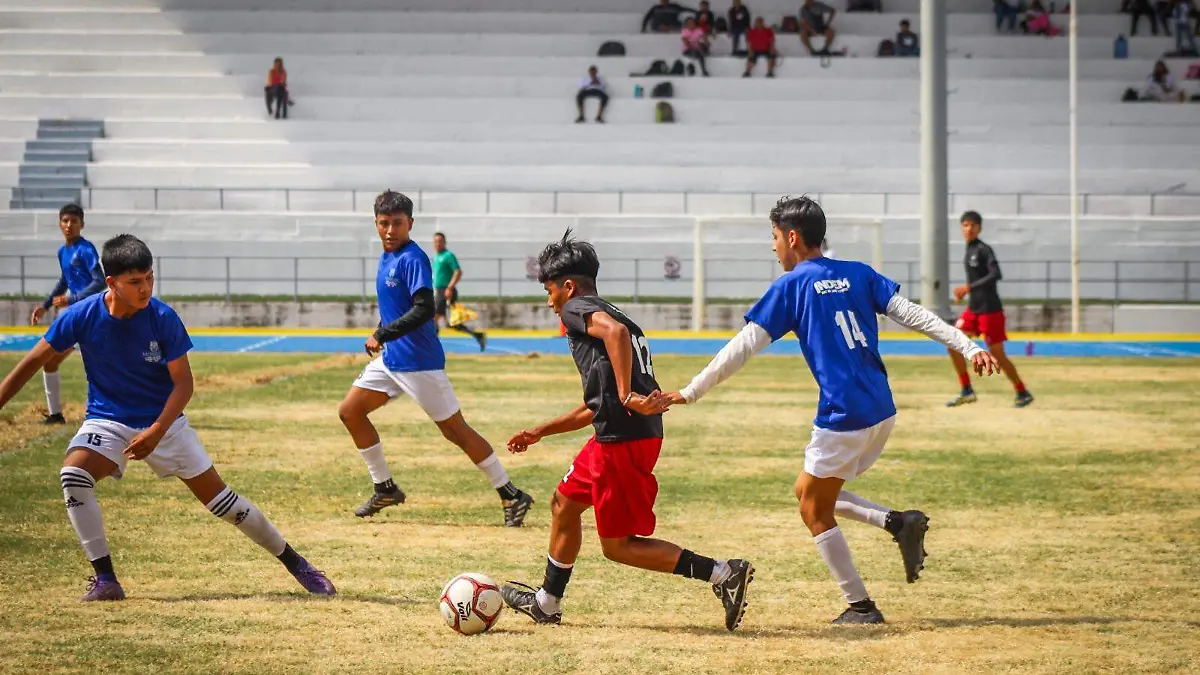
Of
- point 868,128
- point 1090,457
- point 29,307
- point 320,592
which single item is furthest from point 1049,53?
point 320,592

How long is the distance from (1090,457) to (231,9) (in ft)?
123

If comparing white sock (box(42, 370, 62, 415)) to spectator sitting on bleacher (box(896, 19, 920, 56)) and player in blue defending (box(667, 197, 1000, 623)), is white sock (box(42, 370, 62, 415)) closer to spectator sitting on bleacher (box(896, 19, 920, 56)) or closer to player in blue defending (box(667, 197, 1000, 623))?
player in blue defending (box(667, 197, 1000, 623))

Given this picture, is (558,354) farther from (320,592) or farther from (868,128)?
(320,592)

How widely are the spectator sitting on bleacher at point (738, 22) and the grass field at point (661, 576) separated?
88.1 ft

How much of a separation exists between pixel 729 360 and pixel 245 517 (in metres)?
2.62

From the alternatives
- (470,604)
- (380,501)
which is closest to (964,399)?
(380,501)

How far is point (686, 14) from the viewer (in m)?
44.4

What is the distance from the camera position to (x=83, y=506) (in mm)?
7520

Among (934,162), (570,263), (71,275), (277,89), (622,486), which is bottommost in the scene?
(622,486)

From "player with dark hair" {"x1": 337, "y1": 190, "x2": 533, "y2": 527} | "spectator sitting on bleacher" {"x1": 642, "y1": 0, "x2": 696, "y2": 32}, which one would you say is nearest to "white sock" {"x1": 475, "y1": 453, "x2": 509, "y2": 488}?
"player with dark hair" {"x1": 337, "y1": 190, "x2": 533, "y2": 527}

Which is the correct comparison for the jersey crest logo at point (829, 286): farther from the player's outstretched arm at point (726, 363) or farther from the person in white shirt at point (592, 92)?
the person in white shirt at point (592, 92)

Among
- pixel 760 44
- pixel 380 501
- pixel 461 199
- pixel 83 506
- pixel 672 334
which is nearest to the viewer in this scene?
pixel 83 506

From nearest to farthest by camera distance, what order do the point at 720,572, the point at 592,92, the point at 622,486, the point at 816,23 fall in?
the point at 622,486, the point at 720,572, the point at 592,92, the point at 816,23

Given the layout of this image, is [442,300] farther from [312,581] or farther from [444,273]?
[312,581]
